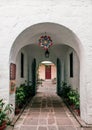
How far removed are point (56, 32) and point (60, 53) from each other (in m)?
6.78

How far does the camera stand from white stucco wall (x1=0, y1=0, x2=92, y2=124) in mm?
6773

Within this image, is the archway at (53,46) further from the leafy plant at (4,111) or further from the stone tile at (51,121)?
the leafy plant at (4,111)

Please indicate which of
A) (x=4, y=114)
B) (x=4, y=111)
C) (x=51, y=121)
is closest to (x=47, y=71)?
(x=51, y=121)

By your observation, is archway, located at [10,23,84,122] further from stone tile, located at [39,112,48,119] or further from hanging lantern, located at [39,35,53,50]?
stone tile, located at [39,112,48,119]

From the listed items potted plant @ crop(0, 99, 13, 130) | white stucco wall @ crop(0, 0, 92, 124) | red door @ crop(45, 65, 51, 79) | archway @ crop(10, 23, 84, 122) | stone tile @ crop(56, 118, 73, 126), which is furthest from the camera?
red door @ crop(45, 65, 51, 79)

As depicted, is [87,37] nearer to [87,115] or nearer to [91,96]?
[91,96]

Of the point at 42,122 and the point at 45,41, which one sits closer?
the point at 42,122

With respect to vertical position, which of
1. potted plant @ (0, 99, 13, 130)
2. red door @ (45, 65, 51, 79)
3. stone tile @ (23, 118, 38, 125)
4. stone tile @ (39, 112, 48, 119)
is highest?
red door @ (45, 65, 51, 79)

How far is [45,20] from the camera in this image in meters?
6.84

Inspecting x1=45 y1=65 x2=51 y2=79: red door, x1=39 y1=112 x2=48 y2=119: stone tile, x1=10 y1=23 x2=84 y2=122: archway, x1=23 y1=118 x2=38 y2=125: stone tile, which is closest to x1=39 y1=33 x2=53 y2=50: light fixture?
x1=10 y1=23 x2=84 y2=122: archway

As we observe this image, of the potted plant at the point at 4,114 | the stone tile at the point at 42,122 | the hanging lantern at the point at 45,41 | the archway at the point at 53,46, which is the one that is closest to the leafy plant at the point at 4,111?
the potted plant at the point at 4,114

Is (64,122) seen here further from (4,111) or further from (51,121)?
(4,111)

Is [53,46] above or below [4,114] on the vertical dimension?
above

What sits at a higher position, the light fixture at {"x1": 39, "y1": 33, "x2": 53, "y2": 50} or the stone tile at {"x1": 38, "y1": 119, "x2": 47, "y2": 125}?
the light fixture at {"x1": 39, "y1": 33, "x2": 53, "y2": 50}
